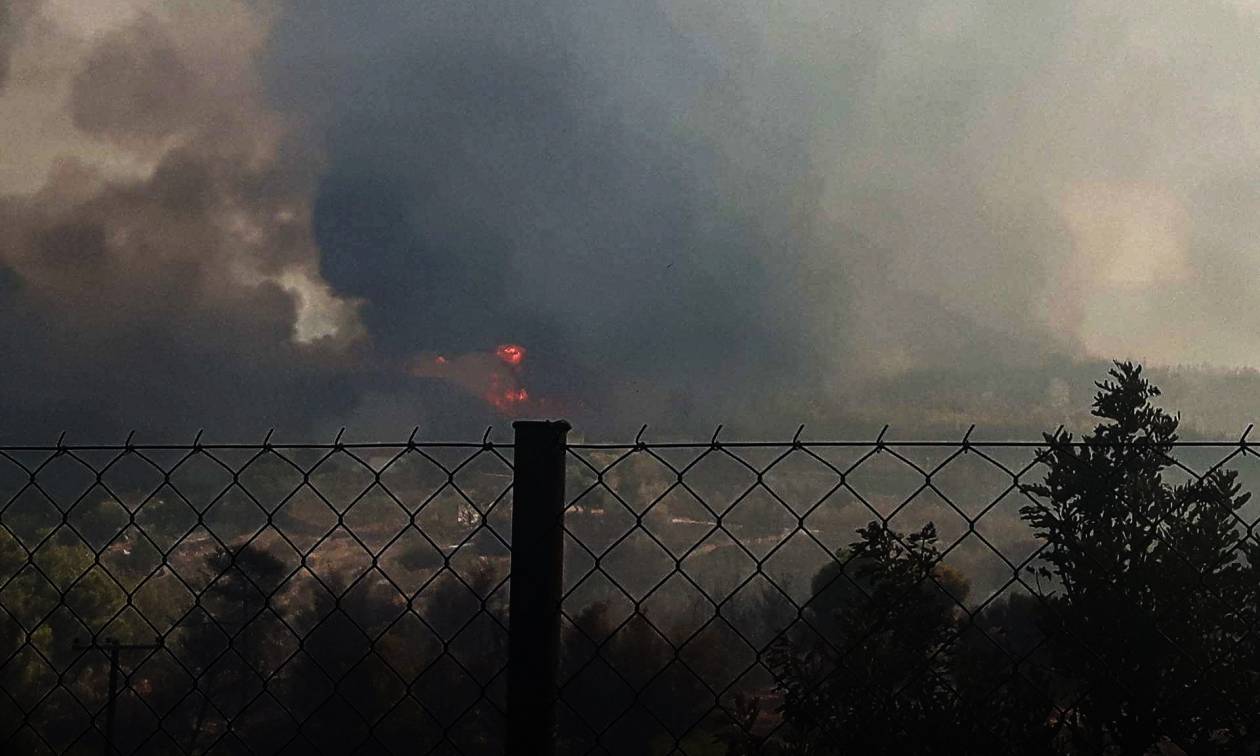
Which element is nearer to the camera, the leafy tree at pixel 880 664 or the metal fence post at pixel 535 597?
the metal fence post at pixel 535 597

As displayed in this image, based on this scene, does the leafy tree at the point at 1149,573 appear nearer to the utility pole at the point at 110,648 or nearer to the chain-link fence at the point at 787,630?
the chain-link fence at the point at 787,630

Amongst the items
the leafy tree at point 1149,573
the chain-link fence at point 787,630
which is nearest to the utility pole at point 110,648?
the chain-link fence at point 787,630

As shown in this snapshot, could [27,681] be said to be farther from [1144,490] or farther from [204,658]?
[1144,490]

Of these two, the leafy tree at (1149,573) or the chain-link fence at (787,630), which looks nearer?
the chain-link fence at (787,630)

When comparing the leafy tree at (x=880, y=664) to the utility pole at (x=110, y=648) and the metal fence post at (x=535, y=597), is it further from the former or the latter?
the utility pole at (x=110, y=648)

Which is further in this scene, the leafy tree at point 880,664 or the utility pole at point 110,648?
the utility pole at point 110,648

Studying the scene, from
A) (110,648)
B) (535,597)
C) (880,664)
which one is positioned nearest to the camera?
(535,597)

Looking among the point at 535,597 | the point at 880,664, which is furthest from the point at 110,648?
the point at 535,597

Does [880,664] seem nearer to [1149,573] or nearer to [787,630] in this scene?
[787,630]

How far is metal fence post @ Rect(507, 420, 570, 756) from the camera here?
2.95 metres

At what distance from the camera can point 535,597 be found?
2.95 metres

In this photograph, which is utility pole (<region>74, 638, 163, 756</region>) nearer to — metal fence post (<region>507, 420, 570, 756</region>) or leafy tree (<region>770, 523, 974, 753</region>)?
metal fence post (<region>507, 420, 570, 756</region>)

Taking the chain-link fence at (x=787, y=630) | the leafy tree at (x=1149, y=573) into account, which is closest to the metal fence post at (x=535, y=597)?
the chain-link fence at (x=787, y=630)

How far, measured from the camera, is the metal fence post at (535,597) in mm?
2947
